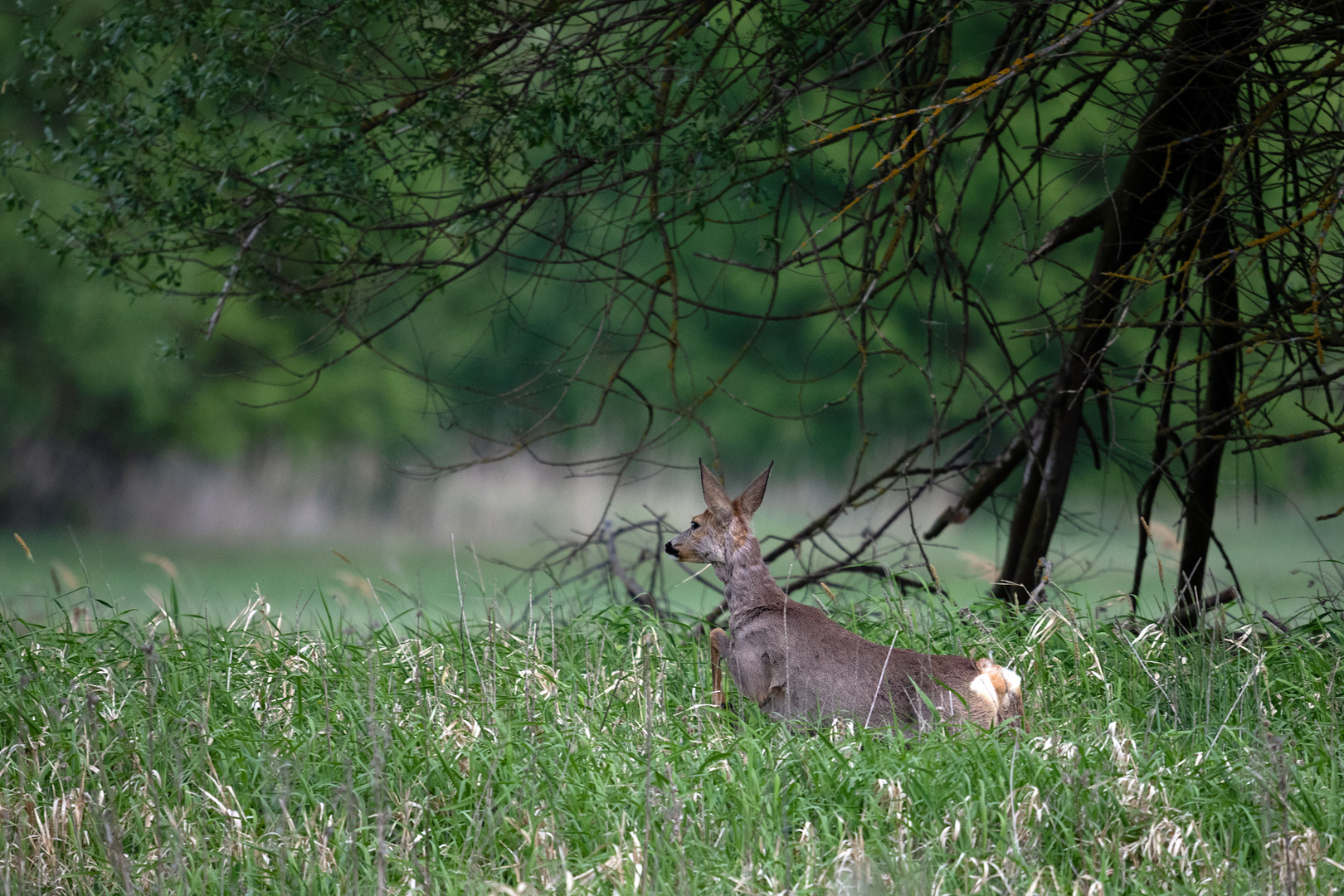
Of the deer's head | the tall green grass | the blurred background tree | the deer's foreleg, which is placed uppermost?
the blurred background tree

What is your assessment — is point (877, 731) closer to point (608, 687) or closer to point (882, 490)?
point (608, 687)

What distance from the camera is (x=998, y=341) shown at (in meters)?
5.45

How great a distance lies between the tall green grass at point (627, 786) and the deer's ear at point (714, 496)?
0.63 metres

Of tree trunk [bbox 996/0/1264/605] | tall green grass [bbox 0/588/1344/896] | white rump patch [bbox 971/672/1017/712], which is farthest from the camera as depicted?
tree trunk [bbox 996/0/1264/605]

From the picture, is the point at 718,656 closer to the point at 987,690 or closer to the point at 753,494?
the point at 753,494

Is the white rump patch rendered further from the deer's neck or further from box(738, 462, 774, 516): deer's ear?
box(738, 462, 774, 516): deer's ear

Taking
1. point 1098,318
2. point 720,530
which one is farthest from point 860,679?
point 1098,318

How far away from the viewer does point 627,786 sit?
3.26 meters

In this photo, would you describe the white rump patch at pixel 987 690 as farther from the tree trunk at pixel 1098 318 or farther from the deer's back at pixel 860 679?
the tree trunk at pixel 1098 318

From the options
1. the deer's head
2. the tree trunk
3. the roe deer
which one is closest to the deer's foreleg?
the roe deer

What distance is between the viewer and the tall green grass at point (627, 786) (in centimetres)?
284

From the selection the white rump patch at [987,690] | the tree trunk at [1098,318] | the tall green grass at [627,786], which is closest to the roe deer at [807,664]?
the white rump patch at [987,690]

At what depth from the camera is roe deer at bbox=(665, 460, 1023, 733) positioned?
3.56 meters

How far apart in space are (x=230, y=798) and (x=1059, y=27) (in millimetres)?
4190
